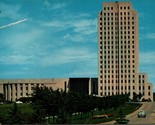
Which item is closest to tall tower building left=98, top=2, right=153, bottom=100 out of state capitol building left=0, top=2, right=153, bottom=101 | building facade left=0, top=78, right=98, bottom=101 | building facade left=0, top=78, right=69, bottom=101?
state capitol building left=0, top=2, right=153, bottom=101

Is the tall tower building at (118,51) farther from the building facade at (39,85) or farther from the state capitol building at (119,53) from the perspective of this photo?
the building facade at (39,85)

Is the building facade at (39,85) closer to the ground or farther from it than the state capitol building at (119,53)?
closer to the ground

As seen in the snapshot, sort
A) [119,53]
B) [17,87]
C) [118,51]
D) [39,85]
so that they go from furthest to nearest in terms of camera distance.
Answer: [17,87] → [39,85] → [118,51] → [119,53]

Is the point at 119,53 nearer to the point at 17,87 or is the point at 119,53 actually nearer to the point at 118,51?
the point at 118,51

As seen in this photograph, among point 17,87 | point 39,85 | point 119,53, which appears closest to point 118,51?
point 119,53

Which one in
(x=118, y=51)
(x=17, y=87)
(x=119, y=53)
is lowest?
(x=17, y=87)

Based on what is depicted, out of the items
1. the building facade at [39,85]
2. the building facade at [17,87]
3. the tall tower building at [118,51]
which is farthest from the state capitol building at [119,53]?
the building facade at [17,87]

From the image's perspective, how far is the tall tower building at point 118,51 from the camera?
461 feet

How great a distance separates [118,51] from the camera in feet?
462

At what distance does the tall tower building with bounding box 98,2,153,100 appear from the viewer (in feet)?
461

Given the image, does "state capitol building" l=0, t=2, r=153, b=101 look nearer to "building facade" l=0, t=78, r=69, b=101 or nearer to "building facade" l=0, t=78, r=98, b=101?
"building facade" l=0, t=78, r=98, b=101

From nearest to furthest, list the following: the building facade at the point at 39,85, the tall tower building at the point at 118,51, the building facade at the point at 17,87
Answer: the tall tower building at the point at 118,51 < the building facade at the point at 39,85 < the building facade at the point at 17,87

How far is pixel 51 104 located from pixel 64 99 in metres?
3.70

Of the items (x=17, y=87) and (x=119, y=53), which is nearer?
(x=119, y=53)
